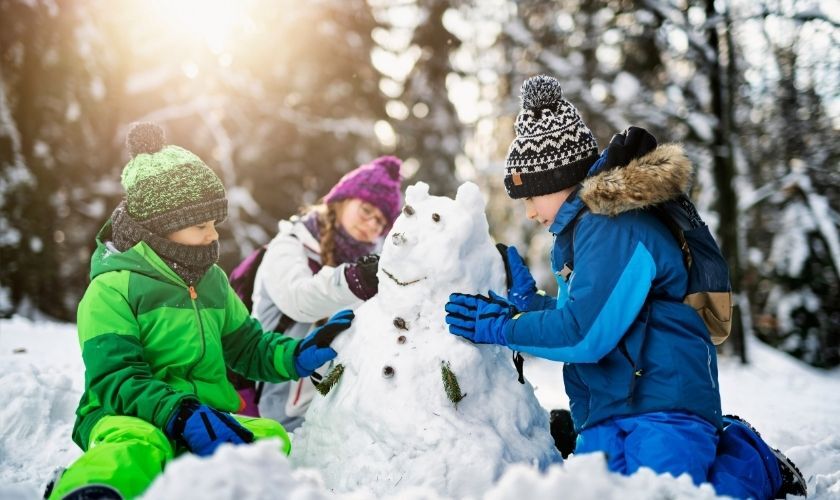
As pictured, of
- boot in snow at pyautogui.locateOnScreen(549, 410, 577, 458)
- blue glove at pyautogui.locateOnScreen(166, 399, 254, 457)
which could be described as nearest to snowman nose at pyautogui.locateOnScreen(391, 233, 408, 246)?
blue glove at pyautogui.locateOnScreen(166, 399, 254, 457)

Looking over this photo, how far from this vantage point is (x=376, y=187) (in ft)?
10.7

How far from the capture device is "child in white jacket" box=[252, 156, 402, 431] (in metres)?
2.99

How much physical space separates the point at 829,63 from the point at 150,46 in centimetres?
895

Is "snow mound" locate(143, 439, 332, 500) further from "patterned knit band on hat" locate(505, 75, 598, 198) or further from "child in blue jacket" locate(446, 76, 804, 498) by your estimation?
"patterned knit band on hat" locate(505, 75, 598, 198)

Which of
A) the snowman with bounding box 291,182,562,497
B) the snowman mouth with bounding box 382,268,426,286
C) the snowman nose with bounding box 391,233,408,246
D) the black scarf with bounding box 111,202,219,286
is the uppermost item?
the black scarf with bounding box 111,202,219,286

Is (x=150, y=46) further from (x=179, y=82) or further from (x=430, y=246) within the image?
(x=430, y=246)

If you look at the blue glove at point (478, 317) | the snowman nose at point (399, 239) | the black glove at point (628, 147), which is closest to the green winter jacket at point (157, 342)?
the snowman nose at point (399, 239)

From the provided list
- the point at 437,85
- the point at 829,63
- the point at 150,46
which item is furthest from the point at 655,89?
the point at 150,46

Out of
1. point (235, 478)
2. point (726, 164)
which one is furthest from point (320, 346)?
point (726, 164)

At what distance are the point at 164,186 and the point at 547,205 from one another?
1.43 meters

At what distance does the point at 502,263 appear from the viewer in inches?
96.7

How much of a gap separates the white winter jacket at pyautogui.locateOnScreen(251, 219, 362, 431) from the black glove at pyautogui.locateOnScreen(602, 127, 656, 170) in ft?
4.23

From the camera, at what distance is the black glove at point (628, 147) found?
2152 millimetres

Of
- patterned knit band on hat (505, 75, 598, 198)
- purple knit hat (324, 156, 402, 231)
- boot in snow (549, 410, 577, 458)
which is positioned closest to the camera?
patterned knit band on hat (505, 75, 598, 198)
